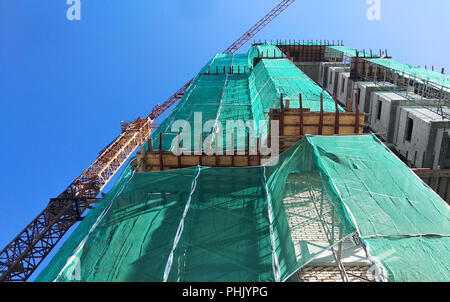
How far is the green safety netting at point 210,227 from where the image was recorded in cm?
591

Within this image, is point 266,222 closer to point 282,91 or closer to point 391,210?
point 391,210

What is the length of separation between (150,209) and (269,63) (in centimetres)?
1604

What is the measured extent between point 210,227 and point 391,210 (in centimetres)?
375

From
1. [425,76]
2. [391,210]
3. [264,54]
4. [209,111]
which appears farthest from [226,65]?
[391,210]

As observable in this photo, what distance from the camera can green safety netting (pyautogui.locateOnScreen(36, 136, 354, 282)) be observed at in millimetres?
5910

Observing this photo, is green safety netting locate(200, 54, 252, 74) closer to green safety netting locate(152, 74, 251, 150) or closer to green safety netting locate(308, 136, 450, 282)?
green safety netting locate(152, 74, 251, 150)

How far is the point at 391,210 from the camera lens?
6078mm

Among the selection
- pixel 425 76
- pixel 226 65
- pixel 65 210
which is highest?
pixel 226 65

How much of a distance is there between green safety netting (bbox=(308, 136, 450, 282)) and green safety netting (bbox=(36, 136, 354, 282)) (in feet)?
1.18

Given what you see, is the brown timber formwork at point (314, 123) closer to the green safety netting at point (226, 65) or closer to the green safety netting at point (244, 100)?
the green safety netting at point (244, 100)

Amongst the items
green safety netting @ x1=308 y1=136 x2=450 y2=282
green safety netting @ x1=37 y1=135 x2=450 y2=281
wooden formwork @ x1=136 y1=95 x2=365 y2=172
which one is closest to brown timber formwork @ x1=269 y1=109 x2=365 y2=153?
wooden formwork @ x1=136 y1=95 x2=365 y2=172

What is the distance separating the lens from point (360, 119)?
1073 cm

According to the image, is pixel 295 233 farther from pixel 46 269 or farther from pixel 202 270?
pixel 46 269
